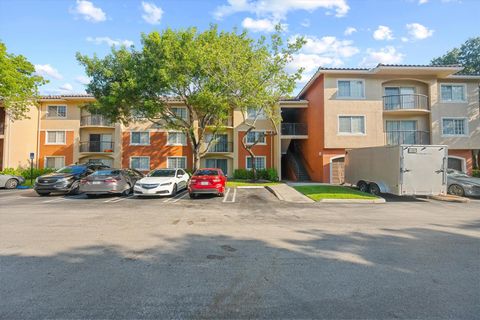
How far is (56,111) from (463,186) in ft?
115

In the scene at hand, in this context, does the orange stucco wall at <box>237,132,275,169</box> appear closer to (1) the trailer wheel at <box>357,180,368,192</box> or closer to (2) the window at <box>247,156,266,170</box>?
(2) the window at <box>247,156,266,170</box>

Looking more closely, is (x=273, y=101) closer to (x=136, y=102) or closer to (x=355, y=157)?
(x=355, y=157)

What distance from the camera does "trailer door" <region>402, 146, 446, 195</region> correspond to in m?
12.2

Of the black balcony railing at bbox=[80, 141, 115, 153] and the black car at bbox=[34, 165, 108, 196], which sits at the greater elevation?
the black balcony railing at bbox=[80, 141, 115, 153]

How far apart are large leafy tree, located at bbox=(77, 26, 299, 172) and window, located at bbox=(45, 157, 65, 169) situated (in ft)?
37.4

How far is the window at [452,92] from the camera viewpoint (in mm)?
22858

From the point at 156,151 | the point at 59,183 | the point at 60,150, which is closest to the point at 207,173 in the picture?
the point at 59,183

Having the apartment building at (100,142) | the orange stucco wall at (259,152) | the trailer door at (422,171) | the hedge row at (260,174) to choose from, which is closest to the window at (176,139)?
the apartment building at (100,142)

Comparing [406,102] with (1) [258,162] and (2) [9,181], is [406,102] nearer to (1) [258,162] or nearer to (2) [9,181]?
(1) [258,162]

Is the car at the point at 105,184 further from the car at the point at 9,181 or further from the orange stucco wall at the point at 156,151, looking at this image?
the orange stucco wall at the point at 156,151

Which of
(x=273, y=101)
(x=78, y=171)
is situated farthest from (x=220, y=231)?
(x=273, y=101)

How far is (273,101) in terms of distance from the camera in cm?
1970

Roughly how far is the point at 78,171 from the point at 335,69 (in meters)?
19.8

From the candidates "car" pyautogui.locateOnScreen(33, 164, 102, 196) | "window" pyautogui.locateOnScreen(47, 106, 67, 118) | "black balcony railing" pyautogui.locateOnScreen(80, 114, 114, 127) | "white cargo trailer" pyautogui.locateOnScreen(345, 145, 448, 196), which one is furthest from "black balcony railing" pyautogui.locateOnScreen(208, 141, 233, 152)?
"white cargo trailer" pyautogui.locateOnScreen(345, 145, 448, 196)
